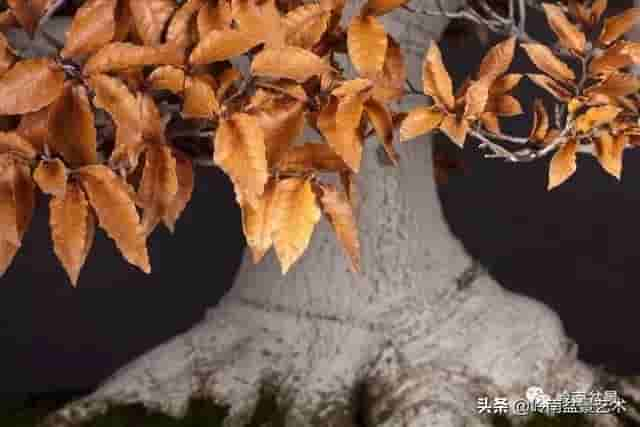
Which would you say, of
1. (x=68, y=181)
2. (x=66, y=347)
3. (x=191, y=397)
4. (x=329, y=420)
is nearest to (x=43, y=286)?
(x=66, y=347)

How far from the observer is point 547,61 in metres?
0.67

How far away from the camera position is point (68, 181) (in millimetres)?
489

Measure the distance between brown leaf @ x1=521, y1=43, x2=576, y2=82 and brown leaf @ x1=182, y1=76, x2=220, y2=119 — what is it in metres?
0.27

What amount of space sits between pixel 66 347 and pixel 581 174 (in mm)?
1137

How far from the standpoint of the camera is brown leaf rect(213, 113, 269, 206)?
0.48 m

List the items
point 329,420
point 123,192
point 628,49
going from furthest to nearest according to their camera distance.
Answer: point 329,420
point 628,49
point 123,192

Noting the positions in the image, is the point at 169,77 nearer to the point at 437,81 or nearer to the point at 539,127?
the point at 437,81

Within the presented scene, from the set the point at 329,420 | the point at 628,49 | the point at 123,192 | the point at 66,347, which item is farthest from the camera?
the point at 66,347

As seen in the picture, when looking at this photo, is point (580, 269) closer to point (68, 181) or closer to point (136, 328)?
point (136, 328)

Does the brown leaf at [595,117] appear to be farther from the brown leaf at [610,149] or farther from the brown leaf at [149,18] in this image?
the brown leaf at [149,18]

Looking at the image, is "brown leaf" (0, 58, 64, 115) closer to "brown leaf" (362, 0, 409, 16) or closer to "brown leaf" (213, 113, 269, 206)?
"brown leaf" (213, 113, 269, 206)

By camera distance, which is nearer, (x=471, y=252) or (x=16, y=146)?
(x=16, y=146)

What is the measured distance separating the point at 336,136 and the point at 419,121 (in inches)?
4.1

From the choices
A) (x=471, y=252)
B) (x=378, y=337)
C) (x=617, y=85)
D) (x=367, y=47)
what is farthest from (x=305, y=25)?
(x=471, y=252)
